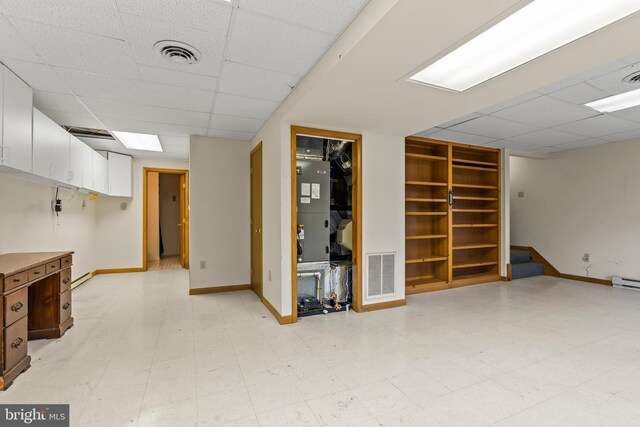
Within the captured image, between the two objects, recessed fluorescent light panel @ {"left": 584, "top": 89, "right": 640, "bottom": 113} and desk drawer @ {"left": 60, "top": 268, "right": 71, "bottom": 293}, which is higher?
recessed fluorescent light panel @ {"left": 584, "top": 89, "right": 640, "bottom": 113}

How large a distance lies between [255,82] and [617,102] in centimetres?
397

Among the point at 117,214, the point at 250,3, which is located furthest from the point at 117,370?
the point at 117,214

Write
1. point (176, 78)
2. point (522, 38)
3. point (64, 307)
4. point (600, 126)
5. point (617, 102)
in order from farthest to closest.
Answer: point (600, 126), point (617, 102), point (64, 307), point (176, 78), point (522, 38)

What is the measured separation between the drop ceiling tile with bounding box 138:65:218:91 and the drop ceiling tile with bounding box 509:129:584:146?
4573mm

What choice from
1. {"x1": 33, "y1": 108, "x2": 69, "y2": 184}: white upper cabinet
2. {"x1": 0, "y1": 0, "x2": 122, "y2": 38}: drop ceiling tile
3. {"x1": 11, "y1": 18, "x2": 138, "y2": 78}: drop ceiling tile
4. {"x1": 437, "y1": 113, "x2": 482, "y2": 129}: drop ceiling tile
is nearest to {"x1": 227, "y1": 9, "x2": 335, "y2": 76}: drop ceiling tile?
{"x1": 0, "y1": 0, "x2": 122, "y2": 38}: drop ceiling tile

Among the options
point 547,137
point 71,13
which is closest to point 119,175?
point 71,13

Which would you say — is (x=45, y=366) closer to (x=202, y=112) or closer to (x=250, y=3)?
(x=202, y=112)

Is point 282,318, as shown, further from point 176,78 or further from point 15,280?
point 176,78

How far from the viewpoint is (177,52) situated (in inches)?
86.3

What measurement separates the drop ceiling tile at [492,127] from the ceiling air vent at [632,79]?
1.19 metres

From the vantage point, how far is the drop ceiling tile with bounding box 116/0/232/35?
1684mm

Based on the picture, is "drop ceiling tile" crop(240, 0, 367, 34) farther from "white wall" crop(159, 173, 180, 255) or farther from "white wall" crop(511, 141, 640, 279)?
"white wall" crop(159, 173, 180, 255)

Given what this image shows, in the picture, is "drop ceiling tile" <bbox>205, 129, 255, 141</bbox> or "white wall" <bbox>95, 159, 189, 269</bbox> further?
"white wall" <bbox>95, 159, 189, 269</bbox>

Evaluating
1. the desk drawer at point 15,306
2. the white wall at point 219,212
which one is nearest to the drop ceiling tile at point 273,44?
the desk drawer at point 15,306
